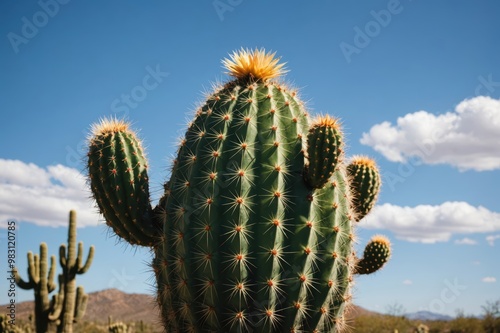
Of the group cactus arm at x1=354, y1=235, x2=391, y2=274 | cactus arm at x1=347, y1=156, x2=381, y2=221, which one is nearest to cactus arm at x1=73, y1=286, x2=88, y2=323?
cactus arm at x1=354, y1=235, x2=391, y2=274

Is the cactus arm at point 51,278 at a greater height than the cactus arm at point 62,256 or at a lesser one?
lesser

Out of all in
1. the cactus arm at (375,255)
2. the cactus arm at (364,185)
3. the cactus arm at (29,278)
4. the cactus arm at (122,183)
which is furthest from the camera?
the cactus arm at (29,278)

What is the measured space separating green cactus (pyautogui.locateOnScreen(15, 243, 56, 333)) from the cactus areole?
18.2 ft

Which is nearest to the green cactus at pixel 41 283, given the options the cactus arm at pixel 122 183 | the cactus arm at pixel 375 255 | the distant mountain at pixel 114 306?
the cactus arm at pixel 122 183

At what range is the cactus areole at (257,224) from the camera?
→ 3.85m

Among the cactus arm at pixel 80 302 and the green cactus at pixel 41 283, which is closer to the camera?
the green cactus at pixel 41 283

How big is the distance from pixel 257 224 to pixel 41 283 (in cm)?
679

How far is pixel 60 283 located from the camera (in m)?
9.41

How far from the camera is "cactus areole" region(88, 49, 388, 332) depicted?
385 cm

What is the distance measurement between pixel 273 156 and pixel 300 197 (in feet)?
1.31

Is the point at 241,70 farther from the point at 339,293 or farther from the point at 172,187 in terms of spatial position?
the point at 339,293

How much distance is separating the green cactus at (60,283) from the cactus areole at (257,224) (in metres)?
5.34

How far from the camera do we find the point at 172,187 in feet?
14.5

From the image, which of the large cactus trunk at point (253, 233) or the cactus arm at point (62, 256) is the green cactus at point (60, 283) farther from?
the large cactus trunk at point (253, 233)
